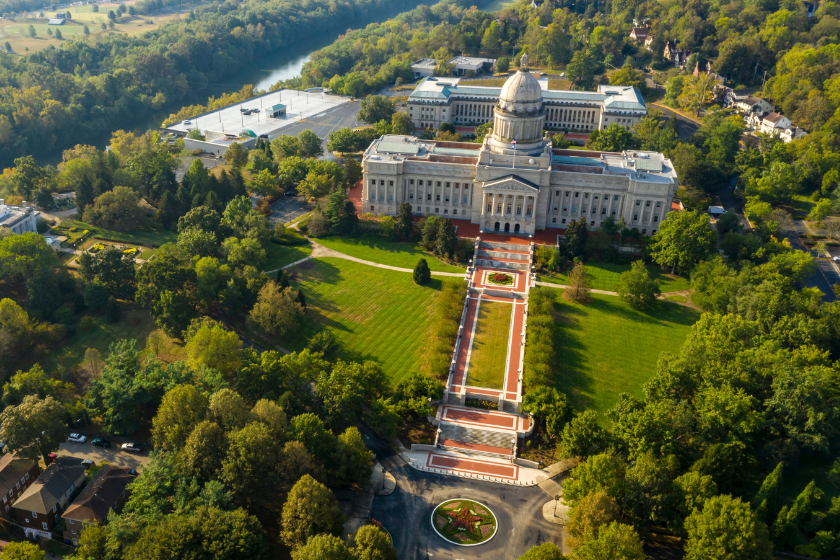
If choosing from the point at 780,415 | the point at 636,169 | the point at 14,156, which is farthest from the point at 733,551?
the point at 14,156

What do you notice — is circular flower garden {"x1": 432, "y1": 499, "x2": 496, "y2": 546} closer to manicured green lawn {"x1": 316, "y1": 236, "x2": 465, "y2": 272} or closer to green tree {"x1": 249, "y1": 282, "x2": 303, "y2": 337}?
green tree {"x1": 249, "y1": 282, "x2": 303, "y2": 337}

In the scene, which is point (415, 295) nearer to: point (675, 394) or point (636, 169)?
point (675, 394)

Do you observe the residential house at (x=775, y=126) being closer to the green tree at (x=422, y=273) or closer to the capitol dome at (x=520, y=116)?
the capitol dome at (x=520, y=116)

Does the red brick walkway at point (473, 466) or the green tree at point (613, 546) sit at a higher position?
the green tree at point (613, 546)

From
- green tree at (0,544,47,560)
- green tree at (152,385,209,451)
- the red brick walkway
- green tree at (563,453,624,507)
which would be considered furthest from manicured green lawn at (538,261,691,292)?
green tree at (0,544,47,560)

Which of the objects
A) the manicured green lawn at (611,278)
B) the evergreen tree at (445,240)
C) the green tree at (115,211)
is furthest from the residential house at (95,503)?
the manicured green lawn at (611,278)

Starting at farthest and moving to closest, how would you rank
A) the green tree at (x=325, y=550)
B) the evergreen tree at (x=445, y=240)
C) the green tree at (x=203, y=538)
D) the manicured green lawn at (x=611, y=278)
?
1. the evergreen tree at (x=445, y=240)
2. the manicured green lawn at (x=611, y=278)
3. the green tree at (x=203, y=538)
4. the green tree at (x=325, y=550)

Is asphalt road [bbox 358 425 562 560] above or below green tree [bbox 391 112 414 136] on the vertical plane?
below

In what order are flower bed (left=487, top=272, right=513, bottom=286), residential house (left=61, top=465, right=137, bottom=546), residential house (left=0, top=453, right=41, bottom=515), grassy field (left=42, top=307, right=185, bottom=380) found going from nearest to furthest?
residential house (left=61, top=465, right=137, bottom=546) < residential house (left=0, top=453, right=41, bottom=515) < grassy field (left=42, top=307, right=185, bottom=380) < flower bed (left=487, top=272, right=513, bottom=286)
